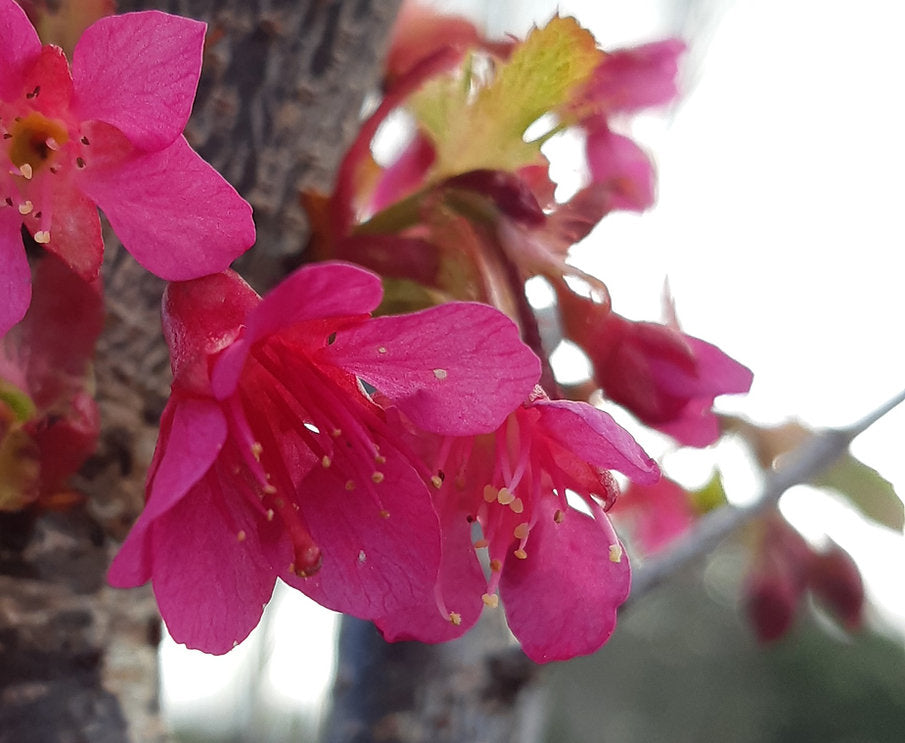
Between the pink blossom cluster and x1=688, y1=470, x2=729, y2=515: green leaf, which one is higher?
the pink blossom cluster

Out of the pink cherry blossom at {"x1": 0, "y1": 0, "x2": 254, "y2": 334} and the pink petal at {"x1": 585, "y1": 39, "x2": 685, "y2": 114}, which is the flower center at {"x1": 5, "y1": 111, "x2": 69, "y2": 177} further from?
the pink petal at {"x1": 585, "y1": 39, "x2": 685, "y2": 114}

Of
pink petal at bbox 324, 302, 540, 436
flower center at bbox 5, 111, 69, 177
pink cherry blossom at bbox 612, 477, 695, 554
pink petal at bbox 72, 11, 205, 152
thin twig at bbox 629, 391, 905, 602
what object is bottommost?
pink cherry blossom at bbox 612, 477, 695, 554

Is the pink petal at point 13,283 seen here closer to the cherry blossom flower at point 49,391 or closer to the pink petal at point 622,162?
the cherry blossom flower at point 49,391

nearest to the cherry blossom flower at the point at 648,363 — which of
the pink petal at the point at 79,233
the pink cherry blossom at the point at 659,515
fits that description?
the pink petal at the point at 79,233

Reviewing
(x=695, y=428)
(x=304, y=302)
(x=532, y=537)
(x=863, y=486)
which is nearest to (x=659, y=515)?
(x=863, y=486)

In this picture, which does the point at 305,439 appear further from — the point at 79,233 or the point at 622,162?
the point at 622,162

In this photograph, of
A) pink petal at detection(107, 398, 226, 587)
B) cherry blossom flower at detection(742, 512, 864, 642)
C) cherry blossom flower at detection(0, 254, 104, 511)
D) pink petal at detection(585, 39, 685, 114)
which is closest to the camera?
pink petal at detection(107, 398, 226, 587)

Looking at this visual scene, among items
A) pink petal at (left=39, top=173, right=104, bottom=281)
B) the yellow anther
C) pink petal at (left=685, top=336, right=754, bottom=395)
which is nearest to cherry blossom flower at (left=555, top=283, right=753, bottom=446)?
pink petal at (left=685, top=336, right=754, bottom=395)
